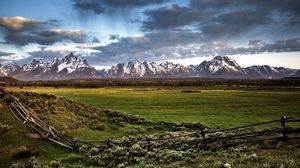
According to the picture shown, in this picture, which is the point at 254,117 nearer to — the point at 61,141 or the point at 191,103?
the point at 191,103

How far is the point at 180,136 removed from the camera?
26562mm

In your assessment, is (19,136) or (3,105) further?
(3,105)

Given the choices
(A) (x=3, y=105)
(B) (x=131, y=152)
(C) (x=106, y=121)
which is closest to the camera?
(B) (x=131, y=152)

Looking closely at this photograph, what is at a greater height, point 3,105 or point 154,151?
point 3,105

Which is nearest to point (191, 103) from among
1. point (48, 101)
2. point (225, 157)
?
point (48, 101)

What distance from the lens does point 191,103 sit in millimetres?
80000

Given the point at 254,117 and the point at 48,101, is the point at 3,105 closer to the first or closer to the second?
the point at 48,101

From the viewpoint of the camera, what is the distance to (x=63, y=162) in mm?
25531

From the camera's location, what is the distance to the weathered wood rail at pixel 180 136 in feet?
72.7

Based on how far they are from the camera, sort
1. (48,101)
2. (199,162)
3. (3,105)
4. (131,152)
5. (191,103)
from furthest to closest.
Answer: (191,103) < (48,101) < (3,105) < (131,152) < (199,162)

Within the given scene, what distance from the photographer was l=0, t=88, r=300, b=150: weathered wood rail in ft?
72.7

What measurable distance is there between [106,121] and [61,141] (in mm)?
10391

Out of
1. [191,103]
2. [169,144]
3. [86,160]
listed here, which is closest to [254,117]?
[191,103]

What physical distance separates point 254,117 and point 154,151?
3476cm
